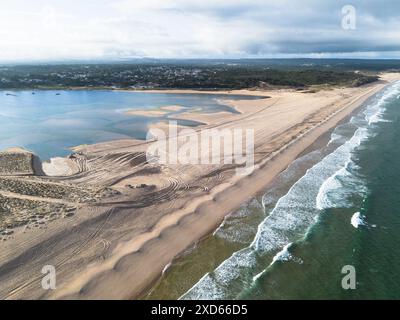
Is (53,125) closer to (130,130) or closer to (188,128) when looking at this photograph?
(130,130)

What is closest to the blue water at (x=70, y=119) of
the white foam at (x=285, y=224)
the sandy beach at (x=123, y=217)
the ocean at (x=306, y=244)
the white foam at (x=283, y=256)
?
the sandy beach at (x=123, y=217)

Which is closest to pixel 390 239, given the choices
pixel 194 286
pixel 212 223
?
pixel 212 223

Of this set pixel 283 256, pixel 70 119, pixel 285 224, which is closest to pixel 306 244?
pixel 283 256

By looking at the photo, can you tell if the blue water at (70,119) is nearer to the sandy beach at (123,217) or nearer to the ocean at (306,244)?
the sandy beach at (123,217)

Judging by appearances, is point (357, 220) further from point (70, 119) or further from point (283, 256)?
point (70, 119)

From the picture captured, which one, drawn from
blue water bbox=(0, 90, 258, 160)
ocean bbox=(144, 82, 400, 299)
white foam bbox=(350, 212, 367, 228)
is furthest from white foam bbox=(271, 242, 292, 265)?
blue water bbox=(0, 90, 258, 160)
